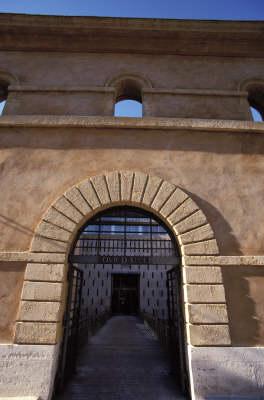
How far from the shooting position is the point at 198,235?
4848 millimetres

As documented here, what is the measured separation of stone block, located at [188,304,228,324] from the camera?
4.29 m

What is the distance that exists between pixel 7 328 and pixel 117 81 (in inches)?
248

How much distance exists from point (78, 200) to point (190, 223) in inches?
94.8

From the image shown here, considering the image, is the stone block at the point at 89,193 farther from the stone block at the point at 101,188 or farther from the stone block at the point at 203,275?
the stone block at the point at 203,275

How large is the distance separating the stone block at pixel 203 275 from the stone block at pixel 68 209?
7.93ft

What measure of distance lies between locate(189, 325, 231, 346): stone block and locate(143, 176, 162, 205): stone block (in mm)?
2543

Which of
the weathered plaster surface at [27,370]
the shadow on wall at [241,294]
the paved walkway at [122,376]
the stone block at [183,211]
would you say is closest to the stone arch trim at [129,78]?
the stone block at [183,211]

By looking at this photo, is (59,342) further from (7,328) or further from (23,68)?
(23,68)

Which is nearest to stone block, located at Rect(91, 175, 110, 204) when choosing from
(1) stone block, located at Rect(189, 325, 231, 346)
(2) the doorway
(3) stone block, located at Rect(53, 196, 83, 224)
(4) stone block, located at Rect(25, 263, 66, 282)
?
(3) stone block, located at Rect(53, 196, 83, 224)

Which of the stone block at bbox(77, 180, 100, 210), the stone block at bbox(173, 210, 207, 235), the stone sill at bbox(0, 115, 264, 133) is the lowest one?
the stone block at bbox(173, 210, 207, 235)

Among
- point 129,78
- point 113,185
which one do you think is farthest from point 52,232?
point 129,78

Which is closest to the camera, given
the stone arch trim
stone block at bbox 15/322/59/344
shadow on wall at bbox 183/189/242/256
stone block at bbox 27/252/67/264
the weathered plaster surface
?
the weathered plaster surface

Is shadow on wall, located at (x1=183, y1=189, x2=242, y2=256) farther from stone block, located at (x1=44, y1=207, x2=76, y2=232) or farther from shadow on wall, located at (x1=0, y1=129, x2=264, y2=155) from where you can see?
stone block, located at (x1=44, y1=207, x2=76, y2=232)

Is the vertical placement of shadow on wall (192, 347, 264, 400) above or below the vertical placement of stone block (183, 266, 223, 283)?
below
